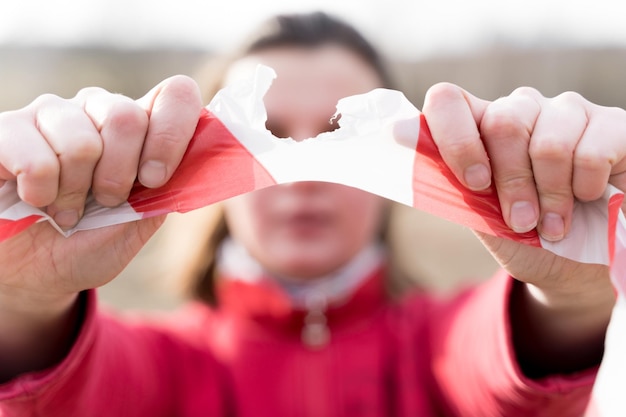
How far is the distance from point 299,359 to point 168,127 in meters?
0.72

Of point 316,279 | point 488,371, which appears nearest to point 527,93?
point 488,371

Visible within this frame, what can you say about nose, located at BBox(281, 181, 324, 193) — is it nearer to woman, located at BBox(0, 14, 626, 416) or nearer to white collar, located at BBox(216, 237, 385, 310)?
woman, located at BBox(0, 14, 626, 416)

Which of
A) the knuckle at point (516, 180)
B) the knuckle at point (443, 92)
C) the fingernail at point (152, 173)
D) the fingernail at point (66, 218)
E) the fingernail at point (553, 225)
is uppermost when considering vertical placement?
the knuckle at point (443, 92)

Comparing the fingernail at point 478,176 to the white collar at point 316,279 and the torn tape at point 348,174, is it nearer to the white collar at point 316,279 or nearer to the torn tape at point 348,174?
the torn tape at point 348,174

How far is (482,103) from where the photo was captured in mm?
561

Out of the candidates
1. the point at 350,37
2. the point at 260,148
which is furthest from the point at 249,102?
the point at 350,37

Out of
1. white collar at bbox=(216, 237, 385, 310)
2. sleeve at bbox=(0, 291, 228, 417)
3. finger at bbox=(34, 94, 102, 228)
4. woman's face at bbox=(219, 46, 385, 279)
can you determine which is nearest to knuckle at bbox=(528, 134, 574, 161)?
finger at bbox=(34, 94, 102, 228)

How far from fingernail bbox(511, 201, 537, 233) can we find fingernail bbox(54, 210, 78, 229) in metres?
0.39

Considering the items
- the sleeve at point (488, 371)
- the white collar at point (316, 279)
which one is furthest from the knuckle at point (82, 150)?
the white collar at point (316, 279)

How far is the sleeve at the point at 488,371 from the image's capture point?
0.74 m

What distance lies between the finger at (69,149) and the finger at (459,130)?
29 centimetres

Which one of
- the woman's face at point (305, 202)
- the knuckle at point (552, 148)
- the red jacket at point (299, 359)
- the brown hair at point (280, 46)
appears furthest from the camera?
the brown hair at point (280, 46)

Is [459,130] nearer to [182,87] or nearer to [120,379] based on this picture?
[182,87]

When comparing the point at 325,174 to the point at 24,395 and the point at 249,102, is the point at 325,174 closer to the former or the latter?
the point at 249,102
